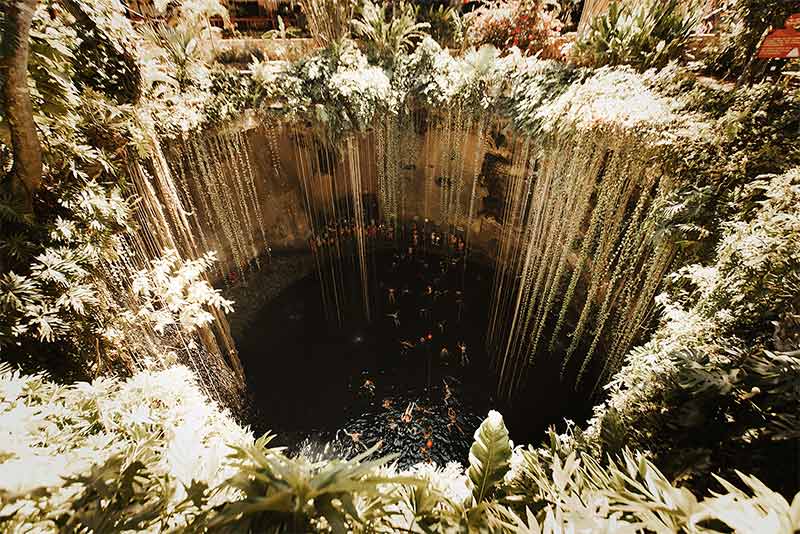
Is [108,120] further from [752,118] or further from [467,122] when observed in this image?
[752,118]

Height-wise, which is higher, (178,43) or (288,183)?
(178,43)

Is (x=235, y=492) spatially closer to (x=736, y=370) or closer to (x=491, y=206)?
(x=736, y=370)

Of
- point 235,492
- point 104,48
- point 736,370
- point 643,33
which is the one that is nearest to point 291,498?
point 235,492

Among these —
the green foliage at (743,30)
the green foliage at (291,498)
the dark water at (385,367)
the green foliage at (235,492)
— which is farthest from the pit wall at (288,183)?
the green foliage at (291,498)

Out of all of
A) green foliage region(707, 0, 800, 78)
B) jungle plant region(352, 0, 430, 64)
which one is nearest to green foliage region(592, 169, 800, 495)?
green foliage region(707, 0, 800, 78)

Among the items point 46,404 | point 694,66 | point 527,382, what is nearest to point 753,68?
point 694,66
